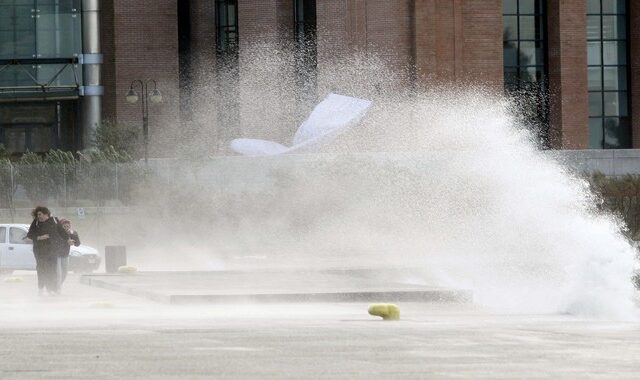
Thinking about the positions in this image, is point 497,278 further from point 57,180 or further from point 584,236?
point 57,180

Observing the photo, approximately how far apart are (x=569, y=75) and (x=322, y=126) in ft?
40.1

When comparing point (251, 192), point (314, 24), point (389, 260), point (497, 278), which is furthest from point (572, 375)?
point (314, 24)

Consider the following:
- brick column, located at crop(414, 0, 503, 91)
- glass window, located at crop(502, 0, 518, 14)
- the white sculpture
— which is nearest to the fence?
the white sculpture

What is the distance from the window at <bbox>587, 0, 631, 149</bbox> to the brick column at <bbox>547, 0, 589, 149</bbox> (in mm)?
2214

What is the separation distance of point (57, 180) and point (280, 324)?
1448 inches

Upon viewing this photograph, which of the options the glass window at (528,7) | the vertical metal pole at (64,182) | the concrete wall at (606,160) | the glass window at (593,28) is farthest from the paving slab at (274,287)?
the glass window at (593,28)

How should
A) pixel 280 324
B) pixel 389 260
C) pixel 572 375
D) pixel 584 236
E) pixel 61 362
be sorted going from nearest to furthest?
pixel 572 375 → pixel 61 362 → pixel 280 324 → pixel 584 236 → pixel 389 260

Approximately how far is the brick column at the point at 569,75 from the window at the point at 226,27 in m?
14.7

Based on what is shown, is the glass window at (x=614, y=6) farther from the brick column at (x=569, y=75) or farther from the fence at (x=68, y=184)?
the fence at (x=68, y=184)

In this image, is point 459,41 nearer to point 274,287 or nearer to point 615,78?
point 615,78

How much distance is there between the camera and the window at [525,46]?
229 ft

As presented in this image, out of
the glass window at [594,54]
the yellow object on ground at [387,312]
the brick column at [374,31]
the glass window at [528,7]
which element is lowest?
the yellow object on ground at [387,312]

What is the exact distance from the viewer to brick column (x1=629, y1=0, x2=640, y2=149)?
70.2 meters

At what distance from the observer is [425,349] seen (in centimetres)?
1519
